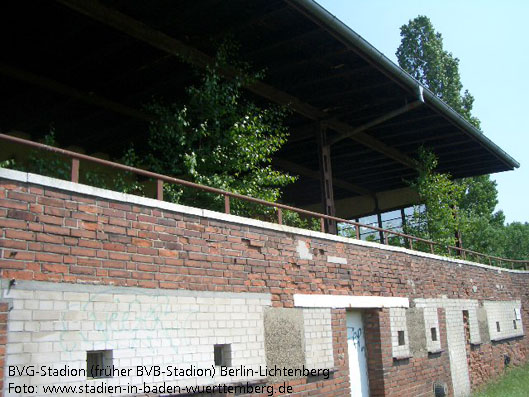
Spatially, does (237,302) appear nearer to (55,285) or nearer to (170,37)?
(55,285)

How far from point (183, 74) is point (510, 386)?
1145 cm

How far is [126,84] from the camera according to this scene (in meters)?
11.9

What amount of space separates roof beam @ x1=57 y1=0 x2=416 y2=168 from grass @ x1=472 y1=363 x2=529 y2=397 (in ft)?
23.5

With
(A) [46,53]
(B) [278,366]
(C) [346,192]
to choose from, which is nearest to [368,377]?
(B) [278,366]

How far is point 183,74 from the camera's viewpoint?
1151cm

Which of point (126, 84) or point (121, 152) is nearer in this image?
point (126, 84)

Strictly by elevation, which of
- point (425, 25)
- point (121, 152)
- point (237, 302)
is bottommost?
point (237, 302)

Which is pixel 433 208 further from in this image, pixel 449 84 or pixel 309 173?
pixel 449 84

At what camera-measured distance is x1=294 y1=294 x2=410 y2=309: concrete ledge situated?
9398 millimetres

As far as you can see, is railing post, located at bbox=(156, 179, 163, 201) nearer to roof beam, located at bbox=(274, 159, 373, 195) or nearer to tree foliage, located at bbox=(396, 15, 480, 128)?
roof beam, located at bbox=(274, 159, 373, 195)

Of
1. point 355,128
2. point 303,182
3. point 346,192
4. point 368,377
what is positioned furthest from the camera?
point 346,192

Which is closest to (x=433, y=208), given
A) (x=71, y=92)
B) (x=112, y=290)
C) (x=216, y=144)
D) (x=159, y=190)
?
(x=216, y=144)

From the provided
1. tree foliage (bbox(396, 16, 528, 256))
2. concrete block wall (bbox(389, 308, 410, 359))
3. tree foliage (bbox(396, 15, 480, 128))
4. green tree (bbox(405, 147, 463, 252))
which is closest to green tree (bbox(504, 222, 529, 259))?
tree foliage (bbox(396, 16, 528, 256))

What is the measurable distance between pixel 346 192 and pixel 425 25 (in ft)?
48.8
